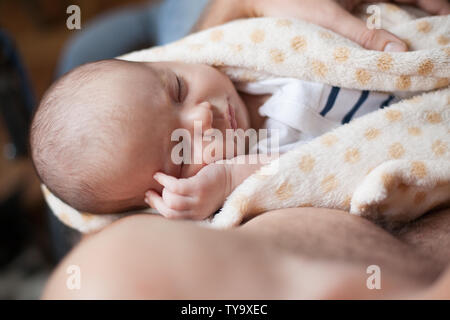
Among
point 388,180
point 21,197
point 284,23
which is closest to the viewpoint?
point 388,180

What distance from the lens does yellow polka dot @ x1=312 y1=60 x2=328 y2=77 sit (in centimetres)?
85

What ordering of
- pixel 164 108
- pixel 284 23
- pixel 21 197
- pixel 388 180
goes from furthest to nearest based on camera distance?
pixel 21 197, pixel 284 23, pixel 164 108, pixel 388 180

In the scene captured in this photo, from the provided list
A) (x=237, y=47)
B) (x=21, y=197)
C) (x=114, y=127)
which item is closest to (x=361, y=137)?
(x=237, y=47)

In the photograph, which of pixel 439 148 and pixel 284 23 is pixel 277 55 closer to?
pixel 284 23

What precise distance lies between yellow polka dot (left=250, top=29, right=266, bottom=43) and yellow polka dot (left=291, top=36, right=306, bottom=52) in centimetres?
7

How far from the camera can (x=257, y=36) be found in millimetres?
922

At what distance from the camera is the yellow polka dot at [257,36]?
3.01 feet

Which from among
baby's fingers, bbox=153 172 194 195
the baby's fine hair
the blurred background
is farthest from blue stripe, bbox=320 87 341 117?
the blurred background

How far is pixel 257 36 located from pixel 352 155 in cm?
33

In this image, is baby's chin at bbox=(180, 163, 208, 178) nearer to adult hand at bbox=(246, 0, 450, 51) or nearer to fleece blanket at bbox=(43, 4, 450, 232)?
fleece blanket at bbox=(43, 4, 450, 232)

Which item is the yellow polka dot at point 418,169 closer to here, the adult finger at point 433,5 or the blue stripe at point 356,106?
the blue stripe at point 356,106

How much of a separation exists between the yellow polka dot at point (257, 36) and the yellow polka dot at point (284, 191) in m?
0.34

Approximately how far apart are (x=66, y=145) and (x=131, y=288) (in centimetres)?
40

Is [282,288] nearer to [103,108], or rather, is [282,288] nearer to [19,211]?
[103,108]
